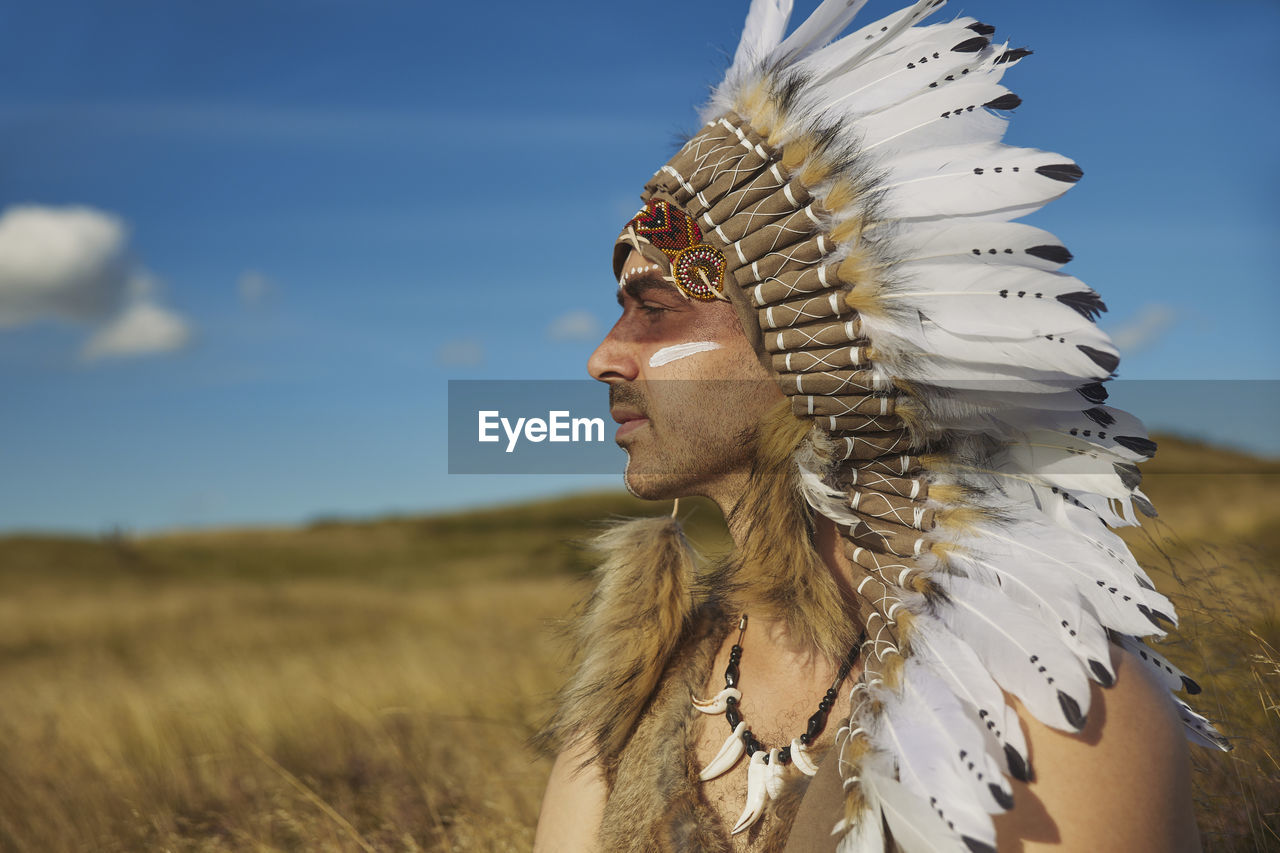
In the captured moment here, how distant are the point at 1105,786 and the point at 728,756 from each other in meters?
0.87

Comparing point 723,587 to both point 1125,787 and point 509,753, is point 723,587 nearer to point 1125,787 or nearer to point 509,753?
point 1125,787

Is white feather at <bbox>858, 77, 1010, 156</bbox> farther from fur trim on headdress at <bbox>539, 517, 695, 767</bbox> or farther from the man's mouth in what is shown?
fur trim on headdress at <bbox>539, 517, 695, 767</bbox>

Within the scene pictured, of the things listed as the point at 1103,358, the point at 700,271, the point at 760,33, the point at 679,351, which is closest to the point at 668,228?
the point at 700,271

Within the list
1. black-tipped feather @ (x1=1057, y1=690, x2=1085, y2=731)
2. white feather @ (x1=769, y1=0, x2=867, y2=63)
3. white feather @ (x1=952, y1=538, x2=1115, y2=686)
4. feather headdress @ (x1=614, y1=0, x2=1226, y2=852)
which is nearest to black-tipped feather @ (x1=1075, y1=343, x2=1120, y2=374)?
feather headdress @ (x1=614, y1=0, x2=1226, y2=852)

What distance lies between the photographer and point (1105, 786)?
179 centimetres

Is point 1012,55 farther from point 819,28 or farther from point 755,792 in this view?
point 755,792

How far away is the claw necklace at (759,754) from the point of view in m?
2.22

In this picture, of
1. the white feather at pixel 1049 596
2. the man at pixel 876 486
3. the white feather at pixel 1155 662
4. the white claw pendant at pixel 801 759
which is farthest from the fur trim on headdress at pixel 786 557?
the white feather at pixel 1155 662

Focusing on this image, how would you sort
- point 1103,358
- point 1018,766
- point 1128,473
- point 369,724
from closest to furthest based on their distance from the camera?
point 1018,766 → point 1103,358 → point 1128,473 → point 369,724

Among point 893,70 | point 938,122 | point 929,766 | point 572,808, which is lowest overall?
point 572,808

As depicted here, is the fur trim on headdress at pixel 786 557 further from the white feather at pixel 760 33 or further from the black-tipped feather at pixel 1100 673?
the white feather at pixel 760 33

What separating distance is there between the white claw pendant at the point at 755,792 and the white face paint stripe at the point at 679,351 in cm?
103

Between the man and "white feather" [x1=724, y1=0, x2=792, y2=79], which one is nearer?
the man

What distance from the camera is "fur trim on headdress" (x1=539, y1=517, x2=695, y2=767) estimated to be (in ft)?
8.50
